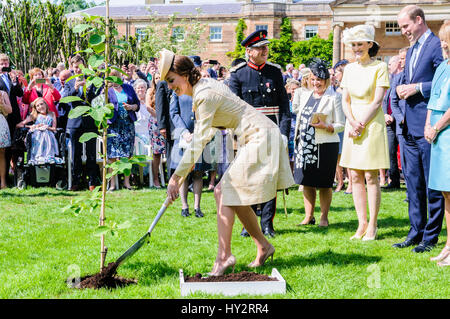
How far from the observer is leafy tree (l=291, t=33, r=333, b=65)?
56.1 m

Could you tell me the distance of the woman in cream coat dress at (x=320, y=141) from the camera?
309 inches

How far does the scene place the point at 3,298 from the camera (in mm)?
4598

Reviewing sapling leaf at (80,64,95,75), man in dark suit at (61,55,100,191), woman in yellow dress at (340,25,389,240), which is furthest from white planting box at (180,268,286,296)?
man in dark suit at (61,55,100,191)

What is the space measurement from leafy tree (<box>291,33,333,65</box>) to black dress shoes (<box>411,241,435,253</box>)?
50872mm

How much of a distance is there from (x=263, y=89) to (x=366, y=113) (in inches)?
50.1

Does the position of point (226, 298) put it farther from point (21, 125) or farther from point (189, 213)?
point (21, 125)

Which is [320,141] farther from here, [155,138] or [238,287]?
[155,138]

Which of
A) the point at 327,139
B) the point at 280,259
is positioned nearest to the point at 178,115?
the point at 327,139

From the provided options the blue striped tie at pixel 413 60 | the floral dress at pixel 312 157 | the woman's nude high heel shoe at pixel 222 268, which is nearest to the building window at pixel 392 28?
the floral dress at pixel 312 157

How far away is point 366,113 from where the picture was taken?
22.5 feet

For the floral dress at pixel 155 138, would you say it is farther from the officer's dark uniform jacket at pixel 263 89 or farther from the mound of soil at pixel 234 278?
the mound of soil at pixel 234 278

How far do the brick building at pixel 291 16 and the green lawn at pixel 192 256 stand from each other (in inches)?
1682

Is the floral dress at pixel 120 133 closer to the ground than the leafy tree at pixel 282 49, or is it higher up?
closer to the ground

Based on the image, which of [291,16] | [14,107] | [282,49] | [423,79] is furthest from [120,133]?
[291,16]
